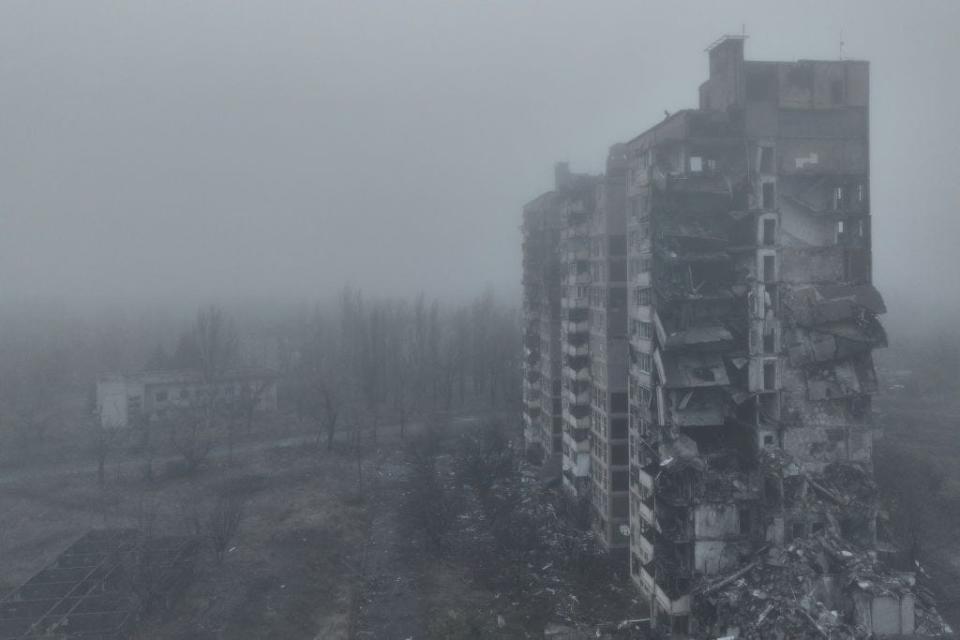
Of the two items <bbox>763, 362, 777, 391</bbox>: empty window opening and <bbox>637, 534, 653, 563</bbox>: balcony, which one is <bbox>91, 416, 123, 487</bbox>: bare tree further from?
<bbox>763, 362, 777, 391</bbox>: empty window opening

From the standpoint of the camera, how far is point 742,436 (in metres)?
18.4

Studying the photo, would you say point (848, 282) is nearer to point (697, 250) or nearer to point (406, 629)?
point (697, 250)

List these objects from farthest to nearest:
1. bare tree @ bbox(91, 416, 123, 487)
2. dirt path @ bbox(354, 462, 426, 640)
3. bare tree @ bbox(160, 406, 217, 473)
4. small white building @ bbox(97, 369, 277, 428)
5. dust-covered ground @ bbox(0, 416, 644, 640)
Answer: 1. small white building @ bbox(97, 369, 277, 428)
2. bare tree @ bbox(160, 406, 217, 473)
3. bare tree @ bbox(91, 416, 123, 487)
4. dust-covered ground @ bbox(0, 416, 644, 640)
5. dirt path @ bbox(354, 462, 426, 640)

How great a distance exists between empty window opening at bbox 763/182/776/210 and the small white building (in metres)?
35.3

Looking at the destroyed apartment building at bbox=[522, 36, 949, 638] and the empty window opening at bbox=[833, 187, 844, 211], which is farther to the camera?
the empty window opening at bbox=[833, 187, 844, 211]

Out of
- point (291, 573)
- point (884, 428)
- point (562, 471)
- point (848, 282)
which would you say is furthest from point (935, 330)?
point (291, 573)

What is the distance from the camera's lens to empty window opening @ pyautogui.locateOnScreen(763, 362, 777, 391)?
17734 mm

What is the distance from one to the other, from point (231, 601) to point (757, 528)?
547 inches

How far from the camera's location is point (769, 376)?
58.3 feet

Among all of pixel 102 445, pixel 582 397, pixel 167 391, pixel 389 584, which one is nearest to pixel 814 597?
pixel 582 397

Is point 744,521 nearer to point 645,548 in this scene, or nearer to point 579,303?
point 645,548

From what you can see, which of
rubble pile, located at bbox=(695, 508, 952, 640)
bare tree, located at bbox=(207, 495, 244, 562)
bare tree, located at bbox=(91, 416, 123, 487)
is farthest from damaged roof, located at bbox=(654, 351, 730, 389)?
bare tree, located at bbox=(91, 416, 123, 487)

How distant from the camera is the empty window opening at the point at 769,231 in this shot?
17.5m

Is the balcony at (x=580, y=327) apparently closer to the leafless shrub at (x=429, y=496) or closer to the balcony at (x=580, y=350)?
the balcony at (x=580, y=350)
